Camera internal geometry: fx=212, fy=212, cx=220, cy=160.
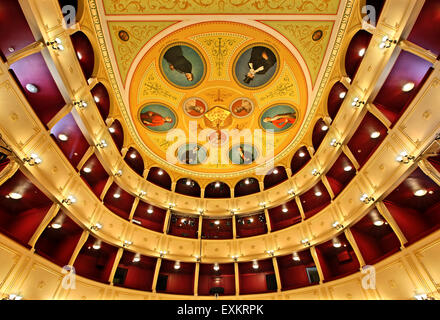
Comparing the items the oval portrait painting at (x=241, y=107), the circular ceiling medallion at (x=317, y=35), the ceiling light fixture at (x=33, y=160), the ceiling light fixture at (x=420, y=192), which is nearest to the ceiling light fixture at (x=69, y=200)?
the ceiling light fixture at (x=33, y=160)

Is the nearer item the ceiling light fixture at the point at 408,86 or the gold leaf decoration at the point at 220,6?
the ceiling light fixture at the point at 408,86

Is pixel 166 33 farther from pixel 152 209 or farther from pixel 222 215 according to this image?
pixel 222 215

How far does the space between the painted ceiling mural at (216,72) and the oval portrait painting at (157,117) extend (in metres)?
0.08

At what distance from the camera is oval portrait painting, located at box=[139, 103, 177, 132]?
18.2m

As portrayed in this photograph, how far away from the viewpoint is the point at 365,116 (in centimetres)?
1280

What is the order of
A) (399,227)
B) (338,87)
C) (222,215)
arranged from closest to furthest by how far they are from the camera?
(399,227) < (338,87) < (222,215)

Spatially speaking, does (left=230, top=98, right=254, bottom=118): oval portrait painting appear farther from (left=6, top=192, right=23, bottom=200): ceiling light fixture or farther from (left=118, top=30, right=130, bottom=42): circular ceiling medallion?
(left=6, top=192, right=23, bottom=200): ceiling light fixture

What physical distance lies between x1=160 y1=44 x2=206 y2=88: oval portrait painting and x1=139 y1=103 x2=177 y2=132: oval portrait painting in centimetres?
261

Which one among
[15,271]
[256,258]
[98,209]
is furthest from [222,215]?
[15,271]

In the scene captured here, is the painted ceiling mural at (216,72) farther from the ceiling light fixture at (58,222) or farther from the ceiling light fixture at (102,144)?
the ceiling light fixture at (58,222)

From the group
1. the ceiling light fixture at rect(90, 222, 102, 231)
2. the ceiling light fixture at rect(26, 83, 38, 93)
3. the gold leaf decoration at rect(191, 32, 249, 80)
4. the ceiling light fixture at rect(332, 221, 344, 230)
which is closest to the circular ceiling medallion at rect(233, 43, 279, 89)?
the gold leaf decoration at rect(191, 32, 249, 80)

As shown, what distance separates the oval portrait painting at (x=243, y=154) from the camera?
21.8m

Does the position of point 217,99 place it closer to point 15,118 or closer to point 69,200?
point 69,200

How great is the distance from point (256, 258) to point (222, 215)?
5100 mm
